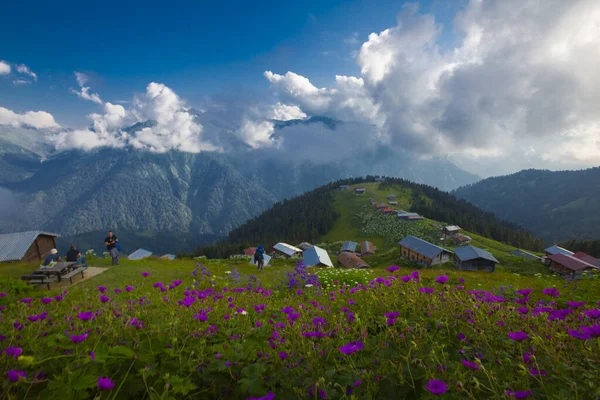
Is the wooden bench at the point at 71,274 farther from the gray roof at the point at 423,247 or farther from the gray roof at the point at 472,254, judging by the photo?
the gray roof at the point at 472,254

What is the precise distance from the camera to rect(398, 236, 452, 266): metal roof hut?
59812 mm

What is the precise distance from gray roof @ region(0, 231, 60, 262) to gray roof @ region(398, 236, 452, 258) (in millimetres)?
62367

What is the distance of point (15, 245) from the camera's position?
86.7 feet

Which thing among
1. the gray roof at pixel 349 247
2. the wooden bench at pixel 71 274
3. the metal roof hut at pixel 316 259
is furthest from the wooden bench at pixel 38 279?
the gray roof at pixel 349 247

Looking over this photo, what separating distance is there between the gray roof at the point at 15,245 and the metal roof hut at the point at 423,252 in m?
61.0

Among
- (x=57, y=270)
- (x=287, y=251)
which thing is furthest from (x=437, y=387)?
(x=287, y=251)

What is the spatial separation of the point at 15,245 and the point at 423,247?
215 ft

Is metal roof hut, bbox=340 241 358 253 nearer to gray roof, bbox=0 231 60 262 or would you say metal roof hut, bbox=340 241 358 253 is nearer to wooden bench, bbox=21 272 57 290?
gray roof, bbox=0 231 60 262

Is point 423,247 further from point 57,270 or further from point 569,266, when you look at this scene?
point 57,270

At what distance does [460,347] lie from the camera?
365 centimetres

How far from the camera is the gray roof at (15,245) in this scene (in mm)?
25266

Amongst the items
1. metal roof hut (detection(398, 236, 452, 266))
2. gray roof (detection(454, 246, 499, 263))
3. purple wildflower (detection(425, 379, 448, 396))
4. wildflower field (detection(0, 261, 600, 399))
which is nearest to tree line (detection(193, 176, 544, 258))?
metal roof hut (detection(398, 236, 452, 266))

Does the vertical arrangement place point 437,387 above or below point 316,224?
below

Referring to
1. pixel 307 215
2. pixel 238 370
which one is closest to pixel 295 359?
pixel 238 370
